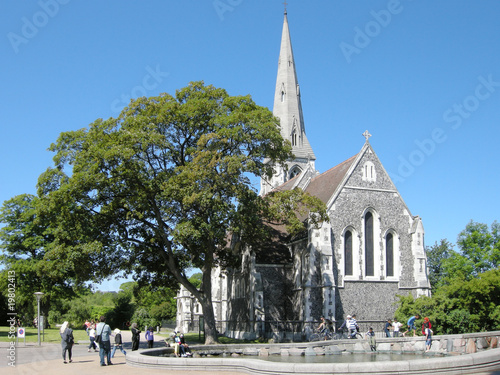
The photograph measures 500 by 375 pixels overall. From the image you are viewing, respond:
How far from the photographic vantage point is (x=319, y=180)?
3684cm

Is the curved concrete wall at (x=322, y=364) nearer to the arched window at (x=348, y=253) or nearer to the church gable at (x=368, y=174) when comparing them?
the arched window at (x=348, y=253)

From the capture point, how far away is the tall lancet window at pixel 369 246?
1224 inches

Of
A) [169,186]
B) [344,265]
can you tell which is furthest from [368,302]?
[169,186]

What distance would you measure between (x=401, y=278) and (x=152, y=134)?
1747cm

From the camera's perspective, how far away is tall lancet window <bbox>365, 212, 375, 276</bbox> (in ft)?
102

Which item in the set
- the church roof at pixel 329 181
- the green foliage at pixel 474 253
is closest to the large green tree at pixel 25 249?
the church roof at pixel 329 181

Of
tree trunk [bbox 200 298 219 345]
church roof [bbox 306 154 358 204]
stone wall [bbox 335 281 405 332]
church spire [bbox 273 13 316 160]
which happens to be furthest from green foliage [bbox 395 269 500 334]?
church spire [bbox 273 13 316 160]

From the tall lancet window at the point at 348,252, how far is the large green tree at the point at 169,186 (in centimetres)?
616

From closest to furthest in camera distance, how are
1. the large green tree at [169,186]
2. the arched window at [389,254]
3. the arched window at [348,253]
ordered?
1. the large green tree at [169,186]
2. the arched window at [348,253]
3. the arched window at [389,254]

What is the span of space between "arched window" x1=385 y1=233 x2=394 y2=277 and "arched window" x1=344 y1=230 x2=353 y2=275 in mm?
2416

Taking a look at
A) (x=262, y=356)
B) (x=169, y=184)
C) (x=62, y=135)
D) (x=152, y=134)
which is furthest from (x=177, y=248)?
(x=262, y=356)

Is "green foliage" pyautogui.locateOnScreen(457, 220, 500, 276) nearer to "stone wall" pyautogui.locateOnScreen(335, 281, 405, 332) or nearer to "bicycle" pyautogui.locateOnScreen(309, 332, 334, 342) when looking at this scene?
"stone wall" pyautogui.locateOnScreen(335, 281, 405, 332)

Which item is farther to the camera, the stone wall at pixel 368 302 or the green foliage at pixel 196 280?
the green foliage at pixel 196 280

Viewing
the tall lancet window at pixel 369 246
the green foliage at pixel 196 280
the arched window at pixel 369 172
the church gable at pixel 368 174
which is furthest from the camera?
the green foliage at pixel 196 280
